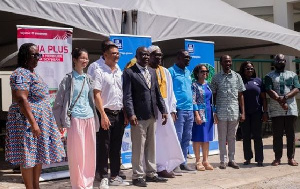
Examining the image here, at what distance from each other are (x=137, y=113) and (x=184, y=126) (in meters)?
1.49

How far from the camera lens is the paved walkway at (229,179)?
7079 mm

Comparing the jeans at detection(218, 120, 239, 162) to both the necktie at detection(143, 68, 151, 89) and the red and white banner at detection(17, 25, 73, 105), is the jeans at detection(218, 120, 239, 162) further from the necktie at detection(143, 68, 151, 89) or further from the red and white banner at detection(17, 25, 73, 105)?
the red and white banner at detection(17, 25, 73, 105)

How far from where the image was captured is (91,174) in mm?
6336

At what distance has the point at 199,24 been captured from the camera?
30.8 feet

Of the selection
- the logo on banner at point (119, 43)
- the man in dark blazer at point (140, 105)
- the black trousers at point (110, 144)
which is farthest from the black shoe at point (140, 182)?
the logo on banner at point (119, 43)

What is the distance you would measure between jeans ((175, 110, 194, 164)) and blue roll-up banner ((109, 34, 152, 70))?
49.7 inches

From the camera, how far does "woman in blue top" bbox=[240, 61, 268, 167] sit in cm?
878

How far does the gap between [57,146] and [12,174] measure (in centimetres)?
281

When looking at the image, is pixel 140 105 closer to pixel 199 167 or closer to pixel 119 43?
pixel 119 43

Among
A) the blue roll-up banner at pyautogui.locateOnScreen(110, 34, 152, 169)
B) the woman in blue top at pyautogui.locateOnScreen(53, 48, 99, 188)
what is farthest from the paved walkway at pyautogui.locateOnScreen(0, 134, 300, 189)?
the woman in blue top at pyautogui.locateOnScreen(53, 48, 99, 188)

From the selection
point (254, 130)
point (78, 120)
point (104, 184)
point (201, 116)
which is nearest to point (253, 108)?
point (254, 130)

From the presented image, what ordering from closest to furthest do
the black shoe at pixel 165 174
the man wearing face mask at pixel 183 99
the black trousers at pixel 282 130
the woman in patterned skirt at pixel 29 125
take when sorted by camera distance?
the woman in patterned skirt at pixel 29 125, the black shoe at pixel 165 174, the man wearing face mask at pixel 183 99, the black trousers at pixel 282 130

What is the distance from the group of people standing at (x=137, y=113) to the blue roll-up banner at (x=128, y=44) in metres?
0.74

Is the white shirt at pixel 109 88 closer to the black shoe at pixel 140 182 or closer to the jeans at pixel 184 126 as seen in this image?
the black shoe at pixel 140 182
